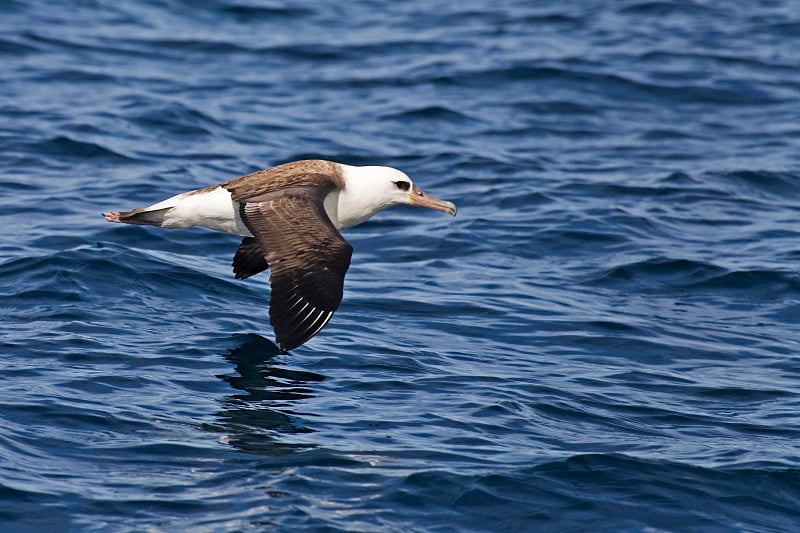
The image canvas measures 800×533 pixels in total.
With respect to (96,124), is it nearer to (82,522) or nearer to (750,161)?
(750,161)

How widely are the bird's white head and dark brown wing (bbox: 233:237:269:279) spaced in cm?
73

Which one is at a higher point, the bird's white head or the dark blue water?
the bird's white head

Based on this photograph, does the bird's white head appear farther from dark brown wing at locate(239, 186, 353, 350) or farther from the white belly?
dark brown wing at locate(239, 186, 353, 350)

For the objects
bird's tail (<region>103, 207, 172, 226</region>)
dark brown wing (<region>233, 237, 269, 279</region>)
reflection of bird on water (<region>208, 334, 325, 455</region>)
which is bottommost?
reflection of bird on water (<region>208, 334, 325, 455</region>)

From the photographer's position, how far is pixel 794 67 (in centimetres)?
2048

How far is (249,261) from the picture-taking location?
36.2ft

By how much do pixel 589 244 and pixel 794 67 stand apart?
844 centimetres

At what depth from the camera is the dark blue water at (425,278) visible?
7.90 m

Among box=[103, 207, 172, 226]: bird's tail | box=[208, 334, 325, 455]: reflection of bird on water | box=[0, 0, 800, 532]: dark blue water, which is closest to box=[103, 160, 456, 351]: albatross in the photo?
box=[103, 207, 172, 226]: bird's tail

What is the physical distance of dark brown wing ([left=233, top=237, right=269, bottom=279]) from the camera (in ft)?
36.2

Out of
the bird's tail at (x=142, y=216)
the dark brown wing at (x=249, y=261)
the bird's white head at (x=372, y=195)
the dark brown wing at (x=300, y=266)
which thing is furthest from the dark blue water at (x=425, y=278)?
the bird's white head at (x=372, y=195)

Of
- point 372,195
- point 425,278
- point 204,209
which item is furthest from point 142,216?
point 425,278

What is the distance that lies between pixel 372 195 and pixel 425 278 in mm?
1934

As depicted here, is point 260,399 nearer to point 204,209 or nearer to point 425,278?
point 204,209
